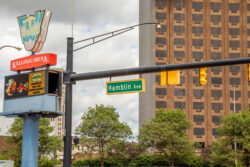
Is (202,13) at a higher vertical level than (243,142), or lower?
higher

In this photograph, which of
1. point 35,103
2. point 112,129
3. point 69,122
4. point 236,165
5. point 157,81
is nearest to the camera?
point 69,122

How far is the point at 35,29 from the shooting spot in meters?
35.4

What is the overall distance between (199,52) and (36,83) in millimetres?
72725

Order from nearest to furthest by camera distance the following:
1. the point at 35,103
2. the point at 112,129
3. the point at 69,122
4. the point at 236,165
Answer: the point at 69,122
the point at 35,103
the point at 236,165
the point at 112,129

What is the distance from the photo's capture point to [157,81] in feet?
325

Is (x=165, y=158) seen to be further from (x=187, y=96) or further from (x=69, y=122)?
(x=69, y=122)

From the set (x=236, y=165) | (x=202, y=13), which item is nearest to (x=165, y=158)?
(x=236, y=165)

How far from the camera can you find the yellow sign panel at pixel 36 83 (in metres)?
33.8

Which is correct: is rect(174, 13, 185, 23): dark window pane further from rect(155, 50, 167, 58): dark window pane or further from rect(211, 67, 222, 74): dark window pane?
rect(211, 67, 222, 74): dark window pane

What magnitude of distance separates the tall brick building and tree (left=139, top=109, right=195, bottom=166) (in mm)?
17012

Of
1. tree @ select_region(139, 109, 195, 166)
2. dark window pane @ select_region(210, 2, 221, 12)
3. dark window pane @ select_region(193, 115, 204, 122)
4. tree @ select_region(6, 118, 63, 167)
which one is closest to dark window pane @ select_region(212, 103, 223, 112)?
dark window pane @ select_region(193, 115, 204, 122)

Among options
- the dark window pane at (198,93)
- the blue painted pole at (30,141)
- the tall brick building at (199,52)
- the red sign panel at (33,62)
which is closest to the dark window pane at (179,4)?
the tall brick building at (199,52)

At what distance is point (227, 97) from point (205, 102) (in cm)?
548

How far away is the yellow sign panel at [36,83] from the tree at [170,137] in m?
45.0
